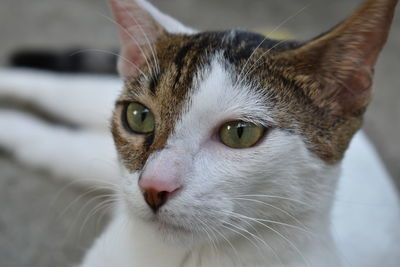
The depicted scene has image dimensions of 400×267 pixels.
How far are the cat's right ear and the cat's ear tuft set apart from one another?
353 millimetres

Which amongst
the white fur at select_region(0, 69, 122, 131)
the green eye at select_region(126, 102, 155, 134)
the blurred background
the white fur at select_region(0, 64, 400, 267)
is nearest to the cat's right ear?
the green eye at select_region(126, 102, 155, 134)

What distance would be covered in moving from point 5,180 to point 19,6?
1703 millimetres

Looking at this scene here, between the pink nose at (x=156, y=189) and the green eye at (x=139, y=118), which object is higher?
the green eye at (x=139, y=118)

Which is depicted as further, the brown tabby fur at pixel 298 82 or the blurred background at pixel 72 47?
the blurred background at pixel 72 47

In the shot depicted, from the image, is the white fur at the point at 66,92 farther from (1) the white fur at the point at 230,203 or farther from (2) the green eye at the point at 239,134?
(2) the green eye at the point at 239,134

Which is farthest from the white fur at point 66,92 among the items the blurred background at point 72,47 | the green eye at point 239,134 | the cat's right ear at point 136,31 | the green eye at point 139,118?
the green eye at point 239,134

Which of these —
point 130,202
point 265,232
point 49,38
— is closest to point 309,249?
point 265,232

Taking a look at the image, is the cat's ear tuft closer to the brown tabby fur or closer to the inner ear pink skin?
the brown tabby fur

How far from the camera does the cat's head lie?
1.05 meters

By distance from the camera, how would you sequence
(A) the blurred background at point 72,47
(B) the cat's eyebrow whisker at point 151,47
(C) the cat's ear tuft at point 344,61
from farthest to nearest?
(A) the blurred background at point 72,47 < (B) the cat's eyebrow whisker at point 151,47 < (C) the cat's ear tuft at point 344,61

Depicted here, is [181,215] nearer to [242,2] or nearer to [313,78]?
[313,78]

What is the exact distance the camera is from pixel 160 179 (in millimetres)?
1006

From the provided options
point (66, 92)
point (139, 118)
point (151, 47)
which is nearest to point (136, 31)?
point (151, 47)

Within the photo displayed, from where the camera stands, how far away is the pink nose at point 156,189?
1.00 metres
